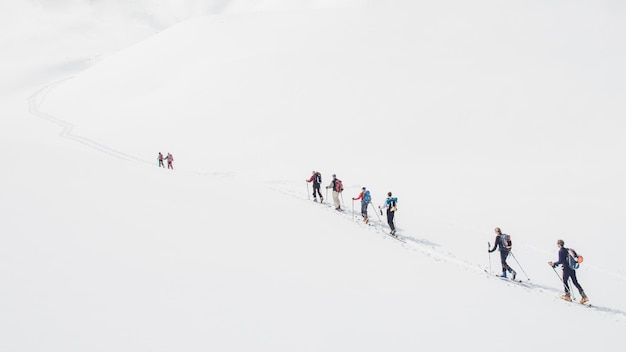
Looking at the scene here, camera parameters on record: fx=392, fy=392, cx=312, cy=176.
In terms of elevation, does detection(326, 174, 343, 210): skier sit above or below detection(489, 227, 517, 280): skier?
above

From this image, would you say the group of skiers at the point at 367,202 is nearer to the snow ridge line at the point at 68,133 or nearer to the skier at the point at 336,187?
the skier at the point at 336,187

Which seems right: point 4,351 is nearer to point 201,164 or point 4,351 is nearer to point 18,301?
point 18,301

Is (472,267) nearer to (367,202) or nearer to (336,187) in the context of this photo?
(367,202)

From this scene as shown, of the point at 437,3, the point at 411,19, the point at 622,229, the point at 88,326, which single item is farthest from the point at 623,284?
the point at 437,3

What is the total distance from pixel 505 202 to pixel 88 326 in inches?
773

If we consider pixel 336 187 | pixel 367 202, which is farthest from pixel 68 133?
pixel 367 202

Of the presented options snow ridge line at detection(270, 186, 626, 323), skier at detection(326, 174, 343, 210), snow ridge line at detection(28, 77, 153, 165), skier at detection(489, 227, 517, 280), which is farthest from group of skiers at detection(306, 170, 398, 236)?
snow ridge line at detection(28, 77, 153, 165)

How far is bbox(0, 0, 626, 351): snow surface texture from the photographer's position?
222 inches

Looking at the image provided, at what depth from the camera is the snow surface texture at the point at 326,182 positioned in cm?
563

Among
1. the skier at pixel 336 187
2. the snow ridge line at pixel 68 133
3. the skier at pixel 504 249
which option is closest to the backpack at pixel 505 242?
the skier at pixel 504 249

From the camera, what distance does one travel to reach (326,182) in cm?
2409

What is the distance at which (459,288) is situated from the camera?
29.4ft

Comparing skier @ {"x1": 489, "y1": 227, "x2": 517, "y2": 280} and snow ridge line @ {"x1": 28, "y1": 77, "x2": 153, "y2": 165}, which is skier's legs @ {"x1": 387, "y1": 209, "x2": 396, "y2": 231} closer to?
skier @ {"x1": 489, "y1": 227, "x2": 517, "y2": 280}

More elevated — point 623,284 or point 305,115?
point 305,115
